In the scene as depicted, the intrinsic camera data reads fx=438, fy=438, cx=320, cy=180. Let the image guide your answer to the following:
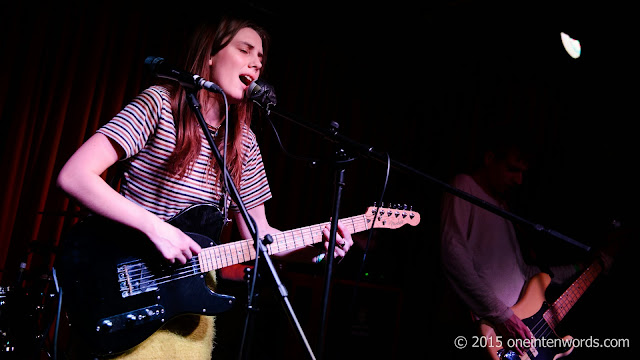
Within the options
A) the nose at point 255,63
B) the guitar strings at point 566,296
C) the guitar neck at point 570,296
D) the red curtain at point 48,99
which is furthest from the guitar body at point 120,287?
the guitar neck at point 570,296

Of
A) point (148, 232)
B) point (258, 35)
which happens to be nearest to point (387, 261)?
point (258, 35)

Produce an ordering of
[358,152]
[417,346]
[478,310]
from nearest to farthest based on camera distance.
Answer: [358,152] → [478,310] → [417,346]

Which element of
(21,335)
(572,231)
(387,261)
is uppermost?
(572,231)

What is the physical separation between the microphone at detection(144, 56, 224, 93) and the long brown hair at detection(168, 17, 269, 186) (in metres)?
0.33

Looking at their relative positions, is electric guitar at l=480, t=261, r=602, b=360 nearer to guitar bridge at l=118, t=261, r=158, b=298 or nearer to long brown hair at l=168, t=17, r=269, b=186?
long brown hair at l=168, t=17, r=269, b=186

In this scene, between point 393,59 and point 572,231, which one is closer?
point 572,231

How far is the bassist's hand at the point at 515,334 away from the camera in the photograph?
2.77 meters

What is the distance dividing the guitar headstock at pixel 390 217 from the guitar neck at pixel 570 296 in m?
1.40

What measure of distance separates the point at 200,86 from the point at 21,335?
2174 mm

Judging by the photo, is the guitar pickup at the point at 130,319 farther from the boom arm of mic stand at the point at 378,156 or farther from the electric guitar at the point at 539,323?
the electric guitar at the point at 539,323

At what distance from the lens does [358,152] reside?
5.67 ft

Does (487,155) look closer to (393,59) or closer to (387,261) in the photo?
(387,261)

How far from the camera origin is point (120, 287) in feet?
5.42

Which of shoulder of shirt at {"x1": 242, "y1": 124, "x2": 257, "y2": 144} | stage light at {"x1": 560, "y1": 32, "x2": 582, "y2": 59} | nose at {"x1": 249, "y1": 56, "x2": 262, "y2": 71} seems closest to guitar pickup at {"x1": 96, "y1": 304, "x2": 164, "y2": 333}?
shoulder of shirt at {"x1": 242, "y1": 124, "x2": 257, "y2": 144}
